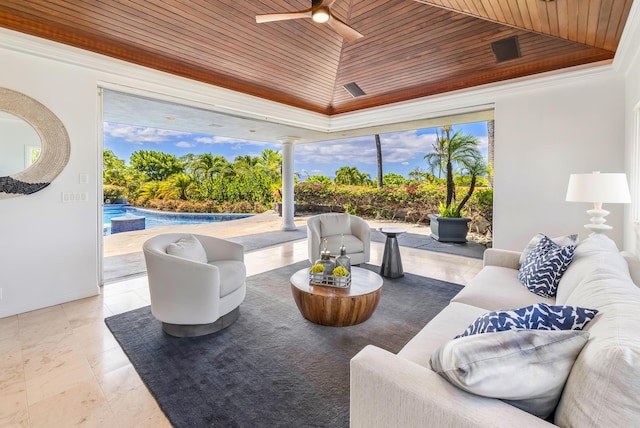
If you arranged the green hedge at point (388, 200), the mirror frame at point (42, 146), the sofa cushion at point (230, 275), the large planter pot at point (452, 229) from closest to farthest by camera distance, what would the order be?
the sofa cushion at point (230, 275) → the mirror frame at point (42, 146) → the large planter pot at point (452, 229) → the green hedge at point (388, 200)

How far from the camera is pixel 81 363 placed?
7.54ft

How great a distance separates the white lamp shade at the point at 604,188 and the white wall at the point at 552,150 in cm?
123

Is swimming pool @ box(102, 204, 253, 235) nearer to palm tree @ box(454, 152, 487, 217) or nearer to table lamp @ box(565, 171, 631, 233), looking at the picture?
palm tree @ box(454, 152, 487, 217)

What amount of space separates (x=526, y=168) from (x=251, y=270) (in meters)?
4.23

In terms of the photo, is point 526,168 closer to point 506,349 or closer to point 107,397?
point 506,349

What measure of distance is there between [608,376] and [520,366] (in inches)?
7.9

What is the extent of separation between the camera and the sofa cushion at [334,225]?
477cm

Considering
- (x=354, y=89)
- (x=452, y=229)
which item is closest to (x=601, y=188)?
(x=452, y=229)

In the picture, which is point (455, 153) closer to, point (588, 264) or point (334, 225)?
point (334, 225)

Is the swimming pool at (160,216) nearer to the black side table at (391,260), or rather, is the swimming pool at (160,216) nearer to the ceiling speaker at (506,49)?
the black side table at (391,260)

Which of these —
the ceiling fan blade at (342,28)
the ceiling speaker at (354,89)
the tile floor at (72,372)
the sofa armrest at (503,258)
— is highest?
the ceiling speaker at (354,89)

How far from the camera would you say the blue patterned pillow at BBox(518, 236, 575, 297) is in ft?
7.39

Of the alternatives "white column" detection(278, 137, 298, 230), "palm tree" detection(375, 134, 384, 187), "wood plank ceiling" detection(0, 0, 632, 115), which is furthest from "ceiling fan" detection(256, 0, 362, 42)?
"palm tree" detection(375, 134, 384, 187)

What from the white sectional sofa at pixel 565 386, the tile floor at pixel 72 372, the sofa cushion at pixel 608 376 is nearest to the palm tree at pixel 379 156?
the tile floor at pixel 72 372
